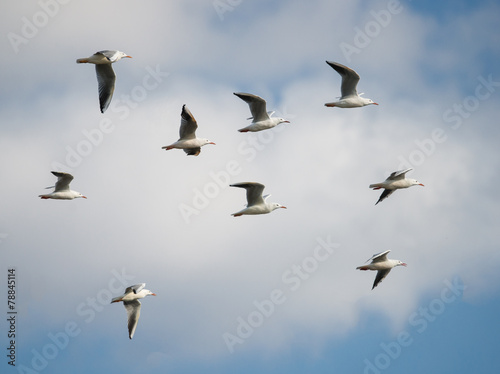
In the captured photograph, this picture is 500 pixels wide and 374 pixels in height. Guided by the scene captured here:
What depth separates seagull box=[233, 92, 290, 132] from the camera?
114 feet

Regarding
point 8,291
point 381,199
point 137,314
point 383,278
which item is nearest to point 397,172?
point 381,199

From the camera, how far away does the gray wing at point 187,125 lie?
112 feet

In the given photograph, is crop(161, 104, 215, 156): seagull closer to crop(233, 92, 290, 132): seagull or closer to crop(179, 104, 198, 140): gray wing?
crop(179, 104, 198, 140): gray wing

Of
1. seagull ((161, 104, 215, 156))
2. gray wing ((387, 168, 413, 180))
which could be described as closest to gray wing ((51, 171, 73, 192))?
seagull ((161, 104, 215, 156))

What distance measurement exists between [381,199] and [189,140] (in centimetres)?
667

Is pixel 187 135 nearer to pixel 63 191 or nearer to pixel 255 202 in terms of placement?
pixel 255 202

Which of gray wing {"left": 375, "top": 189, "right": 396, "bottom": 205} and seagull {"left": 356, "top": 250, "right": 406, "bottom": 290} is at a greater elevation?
gray wing {"left": 375, "top": 189, "right": 396, "bottom": 205}

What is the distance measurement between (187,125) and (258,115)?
2381 mm

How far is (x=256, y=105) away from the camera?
35000 mm

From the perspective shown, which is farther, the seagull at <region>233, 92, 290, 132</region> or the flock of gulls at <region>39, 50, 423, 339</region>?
the seagull at <region>233, 92, 290, 132</region>

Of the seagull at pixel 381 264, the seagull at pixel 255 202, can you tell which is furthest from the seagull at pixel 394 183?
the seagull at pixel 255 202

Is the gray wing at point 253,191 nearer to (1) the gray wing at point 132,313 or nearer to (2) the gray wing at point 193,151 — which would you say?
(2) the gray wing at point 193,151

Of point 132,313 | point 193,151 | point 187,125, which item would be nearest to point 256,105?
point 187,125

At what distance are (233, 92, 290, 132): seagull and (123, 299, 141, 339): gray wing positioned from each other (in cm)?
639
